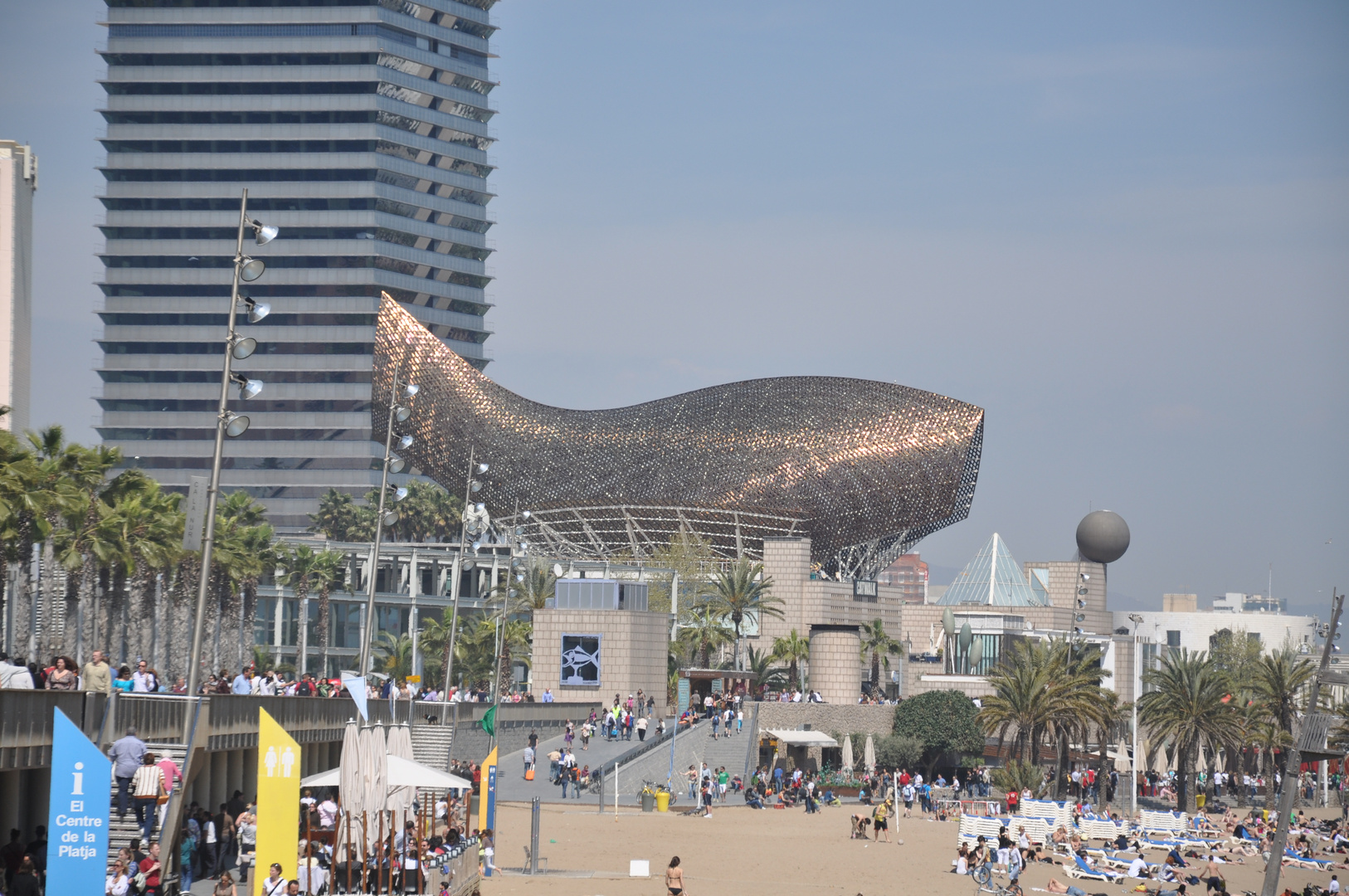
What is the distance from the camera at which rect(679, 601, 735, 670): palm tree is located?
70938 mm

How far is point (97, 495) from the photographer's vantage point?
4631 centimetres

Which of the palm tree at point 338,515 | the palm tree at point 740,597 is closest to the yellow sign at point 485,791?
the palm tree at point 740,597

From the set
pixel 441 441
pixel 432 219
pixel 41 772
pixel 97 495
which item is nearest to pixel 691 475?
pixel 441 441

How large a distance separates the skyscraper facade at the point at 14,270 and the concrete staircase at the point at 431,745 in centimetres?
2111

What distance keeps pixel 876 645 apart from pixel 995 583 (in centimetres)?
1766

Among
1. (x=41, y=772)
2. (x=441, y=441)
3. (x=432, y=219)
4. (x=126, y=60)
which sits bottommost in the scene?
(x=41, y=772)

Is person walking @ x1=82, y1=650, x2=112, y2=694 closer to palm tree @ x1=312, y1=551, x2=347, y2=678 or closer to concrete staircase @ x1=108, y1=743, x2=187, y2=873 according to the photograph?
concrete staircase @ x1=108, y1=743, x2=187, y2=873

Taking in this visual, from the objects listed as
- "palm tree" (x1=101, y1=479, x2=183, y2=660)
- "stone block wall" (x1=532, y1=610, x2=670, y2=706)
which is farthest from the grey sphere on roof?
"palm tree" (x1=101, y1=479, x2=183, y2=660)

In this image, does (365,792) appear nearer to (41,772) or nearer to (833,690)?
(41,772)

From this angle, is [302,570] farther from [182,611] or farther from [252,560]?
[252,560]

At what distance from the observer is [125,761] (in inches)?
801

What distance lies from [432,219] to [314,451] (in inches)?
845

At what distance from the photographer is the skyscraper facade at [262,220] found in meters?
129

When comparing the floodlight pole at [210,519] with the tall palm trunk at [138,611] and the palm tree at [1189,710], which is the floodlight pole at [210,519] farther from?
the palm tree at [1189,710]
